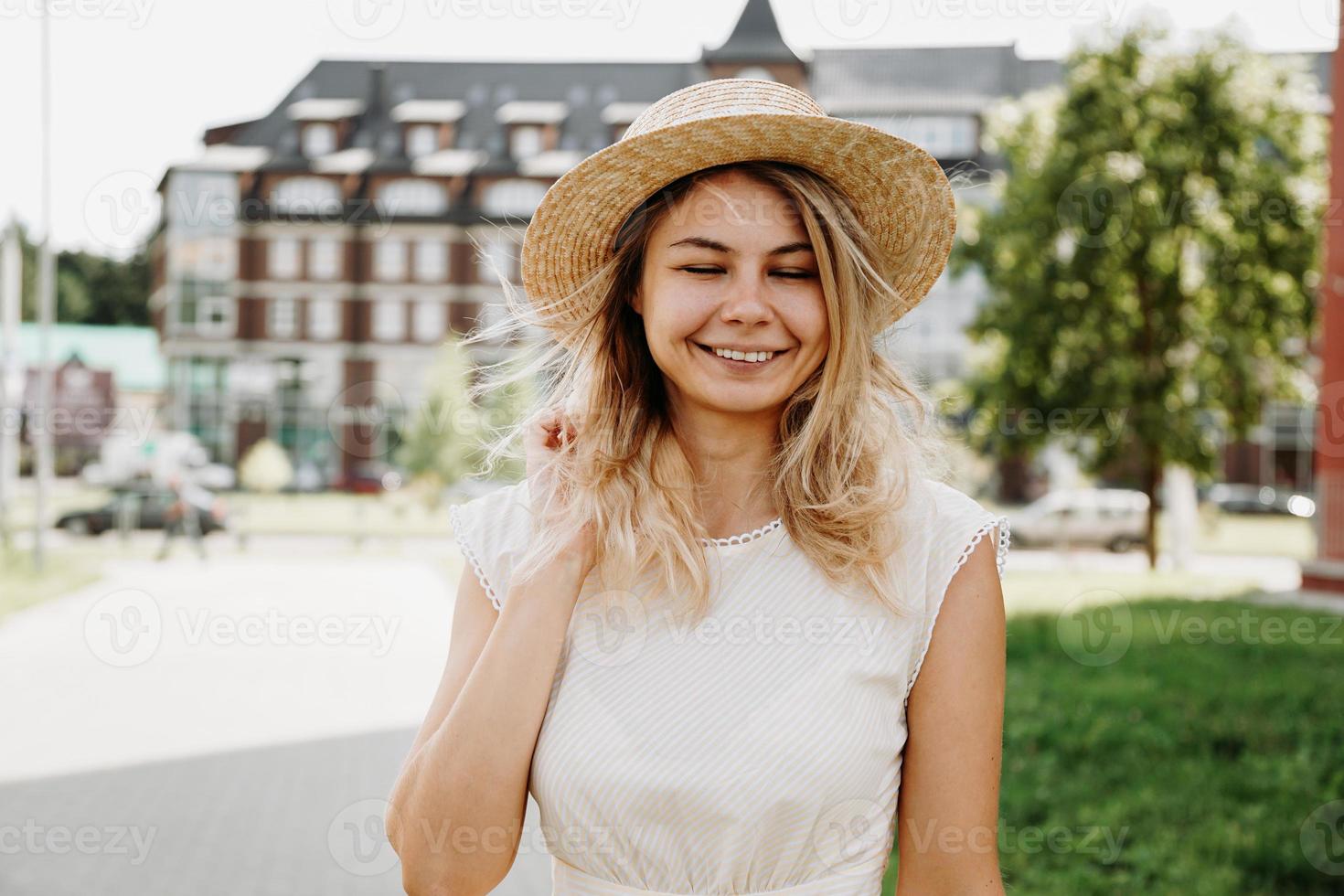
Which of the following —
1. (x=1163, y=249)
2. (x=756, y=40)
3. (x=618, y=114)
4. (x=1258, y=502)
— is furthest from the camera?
(x=618, y=114)

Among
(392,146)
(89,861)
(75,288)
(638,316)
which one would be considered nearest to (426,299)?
(392,146)

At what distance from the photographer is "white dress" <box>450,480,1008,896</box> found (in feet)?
6.50

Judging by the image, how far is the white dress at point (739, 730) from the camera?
198 cm

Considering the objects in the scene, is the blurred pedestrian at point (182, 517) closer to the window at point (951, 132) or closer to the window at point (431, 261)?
the window at point (431, 261)

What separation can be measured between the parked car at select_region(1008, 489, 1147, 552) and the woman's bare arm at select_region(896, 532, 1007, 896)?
26772 millimetres

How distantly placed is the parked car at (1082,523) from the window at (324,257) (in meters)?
26.4

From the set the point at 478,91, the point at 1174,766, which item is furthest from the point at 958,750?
the point at 478,91

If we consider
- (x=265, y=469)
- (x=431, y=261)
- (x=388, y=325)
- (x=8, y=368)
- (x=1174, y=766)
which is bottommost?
(x=1174, y=766)

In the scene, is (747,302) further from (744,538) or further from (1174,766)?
(1174,766)

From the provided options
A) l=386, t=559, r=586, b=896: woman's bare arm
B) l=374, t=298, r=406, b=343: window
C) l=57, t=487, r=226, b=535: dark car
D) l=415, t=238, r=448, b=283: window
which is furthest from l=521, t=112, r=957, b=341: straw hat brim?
l=374, t=298, r=406, b=343: window

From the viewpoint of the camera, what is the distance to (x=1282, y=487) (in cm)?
4019

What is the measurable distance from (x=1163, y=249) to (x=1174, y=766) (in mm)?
13491

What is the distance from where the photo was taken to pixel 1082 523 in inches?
1112

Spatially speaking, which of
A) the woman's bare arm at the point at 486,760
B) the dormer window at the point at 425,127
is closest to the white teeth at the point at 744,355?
the woman's bare arm at the point at 486,760
